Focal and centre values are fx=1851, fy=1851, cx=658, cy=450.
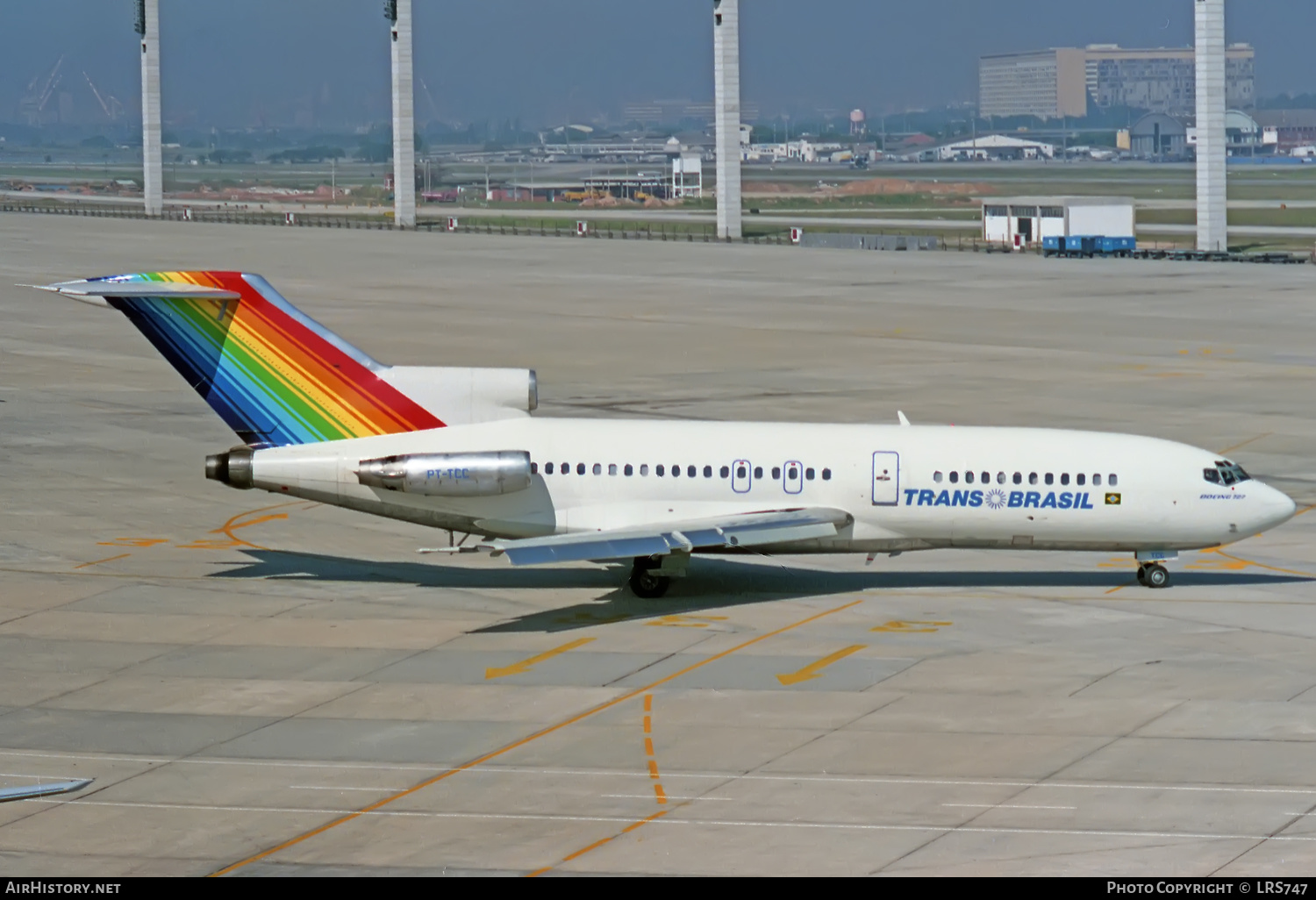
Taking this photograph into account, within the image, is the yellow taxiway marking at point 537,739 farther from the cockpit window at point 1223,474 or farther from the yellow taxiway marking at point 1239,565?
the yellow taxiway marking at point 1239,565

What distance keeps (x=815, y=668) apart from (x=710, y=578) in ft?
23.5

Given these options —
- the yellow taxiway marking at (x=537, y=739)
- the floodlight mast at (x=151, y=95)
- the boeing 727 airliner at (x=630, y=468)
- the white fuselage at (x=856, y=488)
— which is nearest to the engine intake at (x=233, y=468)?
the boeing 727 airliner at (x=630, y=468)

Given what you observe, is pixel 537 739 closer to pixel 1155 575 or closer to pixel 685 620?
pixel 685 620

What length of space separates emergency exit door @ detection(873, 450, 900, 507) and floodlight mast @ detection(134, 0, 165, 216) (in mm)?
149002

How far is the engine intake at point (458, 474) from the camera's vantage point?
1326 inches

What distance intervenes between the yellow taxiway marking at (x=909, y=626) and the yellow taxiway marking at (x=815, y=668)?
1255mm

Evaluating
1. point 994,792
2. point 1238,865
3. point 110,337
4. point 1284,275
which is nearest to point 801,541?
point 994,792

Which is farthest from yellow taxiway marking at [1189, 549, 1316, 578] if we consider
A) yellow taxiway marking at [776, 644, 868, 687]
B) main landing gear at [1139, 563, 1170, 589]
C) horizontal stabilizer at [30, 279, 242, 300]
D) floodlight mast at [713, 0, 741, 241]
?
floodlight mast at [713, 0, 741, 241]

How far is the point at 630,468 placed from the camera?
34.4 m

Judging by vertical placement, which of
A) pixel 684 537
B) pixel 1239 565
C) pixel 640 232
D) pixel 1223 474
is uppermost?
pixel 640 232

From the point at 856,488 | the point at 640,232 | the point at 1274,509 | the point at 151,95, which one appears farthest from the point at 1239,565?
the point at 151,95

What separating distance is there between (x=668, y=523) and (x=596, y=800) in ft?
37.1

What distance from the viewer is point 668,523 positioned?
3419 centimetres

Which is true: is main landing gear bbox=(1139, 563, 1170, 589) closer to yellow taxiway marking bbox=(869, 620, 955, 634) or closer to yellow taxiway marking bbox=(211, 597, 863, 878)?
yellow taxiway marking bbox=(869, 620, 955, 634)
